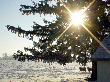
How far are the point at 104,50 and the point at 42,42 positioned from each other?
6786 millimetres

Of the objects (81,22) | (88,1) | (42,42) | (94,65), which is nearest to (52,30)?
(42,42)

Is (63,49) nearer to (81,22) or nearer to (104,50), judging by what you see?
(81,22)

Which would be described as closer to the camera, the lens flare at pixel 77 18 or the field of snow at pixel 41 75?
the lens flare at pixel 77 18

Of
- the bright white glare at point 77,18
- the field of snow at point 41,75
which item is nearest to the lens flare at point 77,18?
the bright white glare at point 77,18

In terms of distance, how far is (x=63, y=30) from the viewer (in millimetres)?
16812

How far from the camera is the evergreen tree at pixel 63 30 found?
16969 millimetres

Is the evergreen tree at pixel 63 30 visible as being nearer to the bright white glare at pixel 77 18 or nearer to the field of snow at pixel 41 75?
the bright white glare at pixel 77 18

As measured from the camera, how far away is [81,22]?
16891 millimetres

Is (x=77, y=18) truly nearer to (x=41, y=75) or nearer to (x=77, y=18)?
(x=77, y=18)

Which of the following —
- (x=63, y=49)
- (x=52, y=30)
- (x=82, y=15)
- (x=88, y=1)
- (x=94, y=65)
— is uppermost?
(x=88, y=1)

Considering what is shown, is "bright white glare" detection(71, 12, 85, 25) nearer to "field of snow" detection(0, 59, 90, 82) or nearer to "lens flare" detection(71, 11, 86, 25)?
"lens flare" detection(71, 11, 86, 25)

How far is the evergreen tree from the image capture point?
1697 centimetres

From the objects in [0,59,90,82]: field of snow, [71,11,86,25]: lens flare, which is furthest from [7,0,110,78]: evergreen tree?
[0,59,90,82]: field of snow

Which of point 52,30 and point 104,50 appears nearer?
point 104,50
